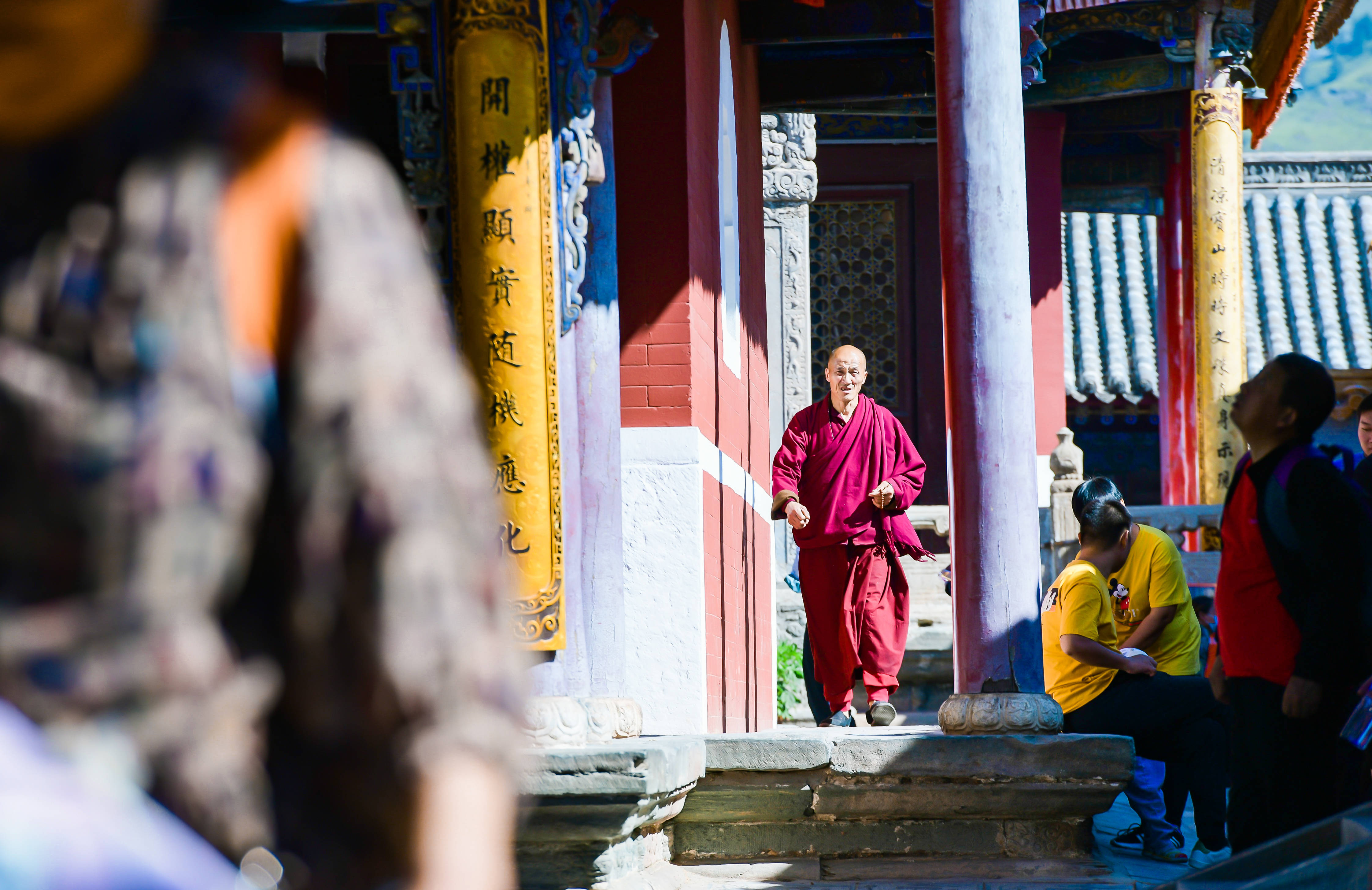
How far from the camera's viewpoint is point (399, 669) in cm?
83

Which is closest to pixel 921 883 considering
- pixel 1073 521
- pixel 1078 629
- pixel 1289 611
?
pixel 1078 629

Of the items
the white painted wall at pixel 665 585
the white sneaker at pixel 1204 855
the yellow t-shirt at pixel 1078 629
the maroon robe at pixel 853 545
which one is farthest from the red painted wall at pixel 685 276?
the white sneaker at pixel 1204 855

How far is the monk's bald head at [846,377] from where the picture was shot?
682 cm

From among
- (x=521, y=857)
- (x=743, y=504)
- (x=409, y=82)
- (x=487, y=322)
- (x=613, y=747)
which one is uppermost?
(x=409, y=82)

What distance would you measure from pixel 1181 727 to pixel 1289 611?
1.60 metres

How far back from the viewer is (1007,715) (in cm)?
442

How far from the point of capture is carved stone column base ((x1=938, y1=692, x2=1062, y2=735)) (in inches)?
174

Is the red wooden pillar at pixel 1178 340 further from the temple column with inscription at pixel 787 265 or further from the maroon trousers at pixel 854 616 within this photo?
the maroon trousers at pixel 854 616

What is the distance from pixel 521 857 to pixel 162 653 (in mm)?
3119

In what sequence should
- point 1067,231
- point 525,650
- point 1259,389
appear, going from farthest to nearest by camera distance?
point 1067,231 → point 525,650 → point 1259,389

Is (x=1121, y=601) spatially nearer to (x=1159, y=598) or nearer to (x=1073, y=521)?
(x=1159, y=598)

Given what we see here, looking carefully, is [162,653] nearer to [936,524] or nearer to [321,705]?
[321,705]

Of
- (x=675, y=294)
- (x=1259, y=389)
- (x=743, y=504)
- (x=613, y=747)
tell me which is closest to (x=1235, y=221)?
(x=743, y=504)

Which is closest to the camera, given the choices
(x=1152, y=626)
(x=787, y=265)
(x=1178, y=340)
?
(x=1152, y=626)
